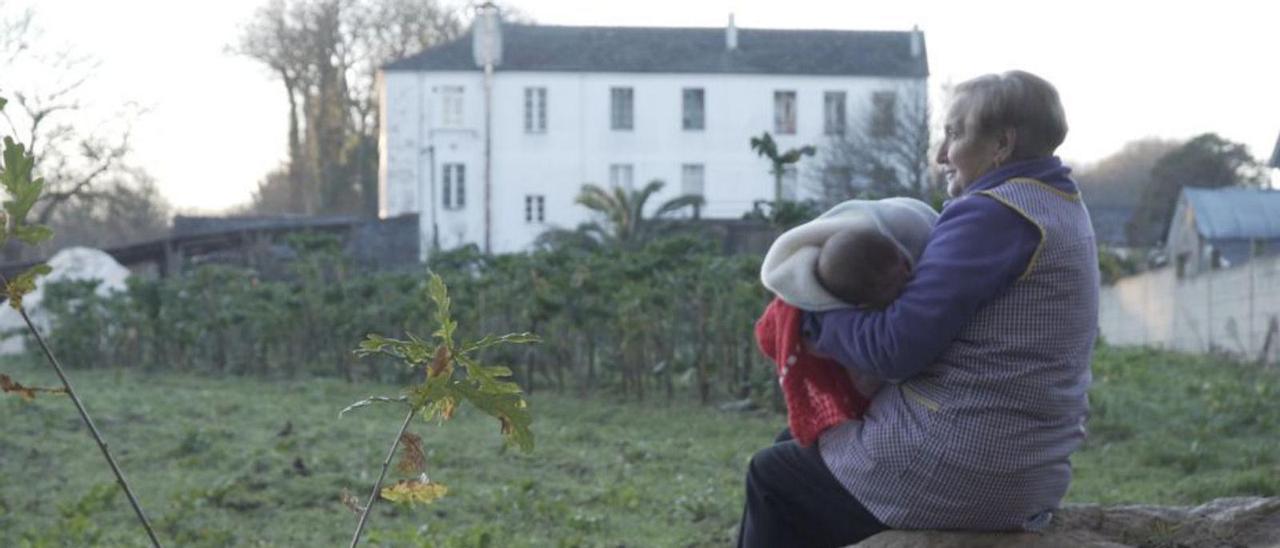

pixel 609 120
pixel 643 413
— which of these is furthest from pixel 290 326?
pixel 609 120

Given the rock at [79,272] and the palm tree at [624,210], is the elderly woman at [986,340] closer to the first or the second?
the rock at [79,272]

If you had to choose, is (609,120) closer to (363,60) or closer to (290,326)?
(363,60)

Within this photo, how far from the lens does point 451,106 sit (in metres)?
57.9

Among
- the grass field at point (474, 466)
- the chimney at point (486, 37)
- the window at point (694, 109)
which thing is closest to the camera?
the grass field at point (474, 466)

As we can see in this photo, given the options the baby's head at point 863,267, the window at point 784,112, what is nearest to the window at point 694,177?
the window at point 784,112

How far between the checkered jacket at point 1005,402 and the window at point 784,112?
5499 cm

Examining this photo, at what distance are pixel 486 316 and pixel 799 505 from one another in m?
15.7

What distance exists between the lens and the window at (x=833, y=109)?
58438mm

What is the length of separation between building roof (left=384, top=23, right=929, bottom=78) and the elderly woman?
177ft

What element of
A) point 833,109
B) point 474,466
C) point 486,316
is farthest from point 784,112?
point 474,466

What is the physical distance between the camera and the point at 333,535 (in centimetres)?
827

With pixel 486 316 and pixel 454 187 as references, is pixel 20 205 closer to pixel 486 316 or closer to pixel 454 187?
pixel 486 316

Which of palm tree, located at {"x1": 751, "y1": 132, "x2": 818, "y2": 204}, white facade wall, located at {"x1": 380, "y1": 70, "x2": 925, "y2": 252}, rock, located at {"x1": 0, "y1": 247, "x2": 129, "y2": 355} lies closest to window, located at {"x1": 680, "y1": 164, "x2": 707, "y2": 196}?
white facade wall, located at {"x1": 380, "y1": 70, "x2": 925, "y2": 252}

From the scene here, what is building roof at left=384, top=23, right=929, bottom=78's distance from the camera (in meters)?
58.2
